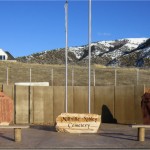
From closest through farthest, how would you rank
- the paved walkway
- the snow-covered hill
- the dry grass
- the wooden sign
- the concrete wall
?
the paved walkway
the wooden sign
the concrete wall
the dry grass
the snow-covered hill

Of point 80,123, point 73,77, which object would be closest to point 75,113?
point 80,123

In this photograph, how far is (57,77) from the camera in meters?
36.6

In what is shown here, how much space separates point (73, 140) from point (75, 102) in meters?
7.85

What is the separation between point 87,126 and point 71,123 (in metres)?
0.57

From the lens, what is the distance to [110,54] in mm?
129750

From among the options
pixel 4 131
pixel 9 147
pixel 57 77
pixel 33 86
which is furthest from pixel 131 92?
pixel 57 77

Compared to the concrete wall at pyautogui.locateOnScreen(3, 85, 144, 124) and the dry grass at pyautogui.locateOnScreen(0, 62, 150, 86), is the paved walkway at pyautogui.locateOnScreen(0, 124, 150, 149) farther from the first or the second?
the dry grass at pyautogui.locateOnScreen(0, 62, 150, 86)

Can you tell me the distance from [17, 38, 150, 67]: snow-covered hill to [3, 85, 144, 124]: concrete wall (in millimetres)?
73465

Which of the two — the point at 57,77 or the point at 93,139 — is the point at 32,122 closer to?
the point at 93,139

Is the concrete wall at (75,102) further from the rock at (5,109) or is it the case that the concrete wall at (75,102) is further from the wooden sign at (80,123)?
the wooden sign at (80,123)

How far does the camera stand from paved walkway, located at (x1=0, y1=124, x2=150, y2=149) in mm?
13305

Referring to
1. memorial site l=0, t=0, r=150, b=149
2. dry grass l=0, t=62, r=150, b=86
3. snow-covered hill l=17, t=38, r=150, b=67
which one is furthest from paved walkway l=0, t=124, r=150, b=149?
snow-covered hill l=17, t=38, r=150, b=67

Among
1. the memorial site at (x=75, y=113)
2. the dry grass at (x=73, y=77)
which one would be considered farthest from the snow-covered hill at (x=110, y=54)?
the memorial site at (x=75, y=113)

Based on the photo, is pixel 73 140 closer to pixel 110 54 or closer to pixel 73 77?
pixel 73 77
